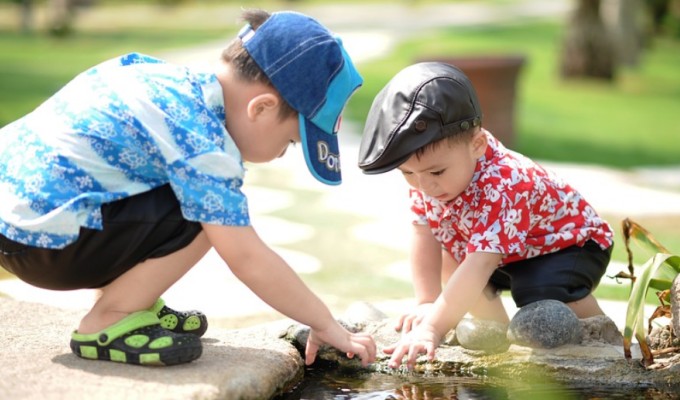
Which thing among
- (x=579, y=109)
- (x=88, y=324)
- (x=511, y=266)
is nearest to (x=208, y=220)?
(x=88, y=324)

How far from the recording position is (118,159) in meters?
2.39

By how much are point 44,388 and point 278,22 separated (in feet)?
3.25

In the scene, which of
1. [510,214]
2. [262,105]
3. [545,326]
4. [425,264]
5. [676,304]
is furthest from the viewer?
[425,264]

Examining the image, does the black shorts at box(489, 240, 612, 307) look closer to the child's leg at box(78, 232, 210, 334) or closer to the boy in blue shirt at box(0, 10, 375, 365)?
the boy in blue shirt at box(0, 10, 375, 365)

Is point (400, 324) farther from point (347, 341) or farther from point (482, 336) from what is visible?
point (347, 341)

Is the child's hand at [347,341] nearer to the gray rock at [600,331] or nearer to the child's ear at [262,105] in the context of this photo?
the child's ear at [262,105]

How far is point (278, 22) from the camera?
246 cm

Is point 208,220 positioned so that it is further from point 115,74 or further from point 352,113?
point 352,113

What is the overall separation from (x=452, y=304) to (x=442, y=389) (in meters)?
0.22

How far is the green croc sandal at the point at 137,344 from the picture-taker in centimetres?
236

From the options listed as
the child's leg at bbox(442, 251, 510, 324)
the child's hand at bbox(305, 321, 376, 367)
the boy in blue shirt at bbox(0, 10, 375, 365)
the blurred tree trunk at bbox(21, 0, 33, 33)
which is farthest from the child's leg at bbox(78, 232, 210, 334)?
the blurred tree trunk at bbox(21, 0, 33, 33)

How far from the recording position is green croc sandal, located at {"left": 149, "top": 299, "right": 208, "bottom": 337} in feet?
8.92

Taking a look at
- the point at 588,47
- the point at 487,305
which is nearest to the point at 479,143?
the point at 487,305

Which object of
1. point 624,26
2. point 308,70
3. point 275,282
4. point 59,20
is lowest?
point 275,282
